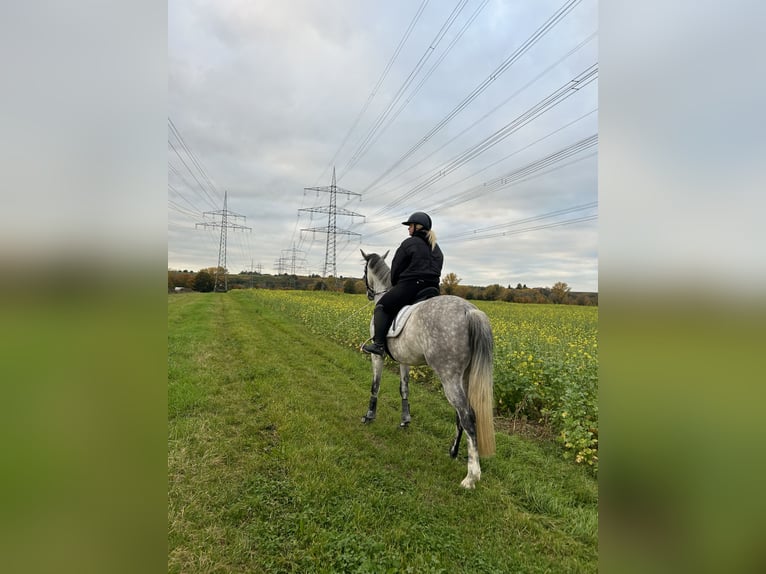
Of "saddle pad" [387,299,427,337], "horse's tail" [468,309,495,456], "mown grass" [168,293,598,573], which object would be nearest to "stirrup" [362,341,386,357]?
"saddle pad" [387,299,427,337]

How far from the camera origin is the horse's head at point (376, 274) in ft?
21.0

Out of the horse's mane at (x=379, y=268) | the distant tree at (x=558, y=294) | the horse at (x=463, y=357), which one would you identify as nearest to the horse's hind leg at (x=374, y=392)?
the horse at (x=463, y=357)

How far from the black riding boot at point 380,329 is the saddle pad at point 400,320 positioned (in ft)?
0.62

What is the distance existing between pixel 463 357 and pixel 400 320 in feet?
3.82

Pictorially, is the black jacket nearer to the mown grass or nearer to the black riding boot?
the black riding boot

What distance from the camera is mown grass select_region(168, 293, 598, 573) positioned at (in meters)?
2.81

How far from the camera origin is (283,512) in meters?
3.26

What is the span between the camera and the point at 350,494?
3.55m

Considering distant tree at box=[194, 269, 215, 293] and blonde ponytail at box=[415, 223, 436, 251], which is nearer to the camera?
blonde ponytail at box=[415, 223, 436, 251]
